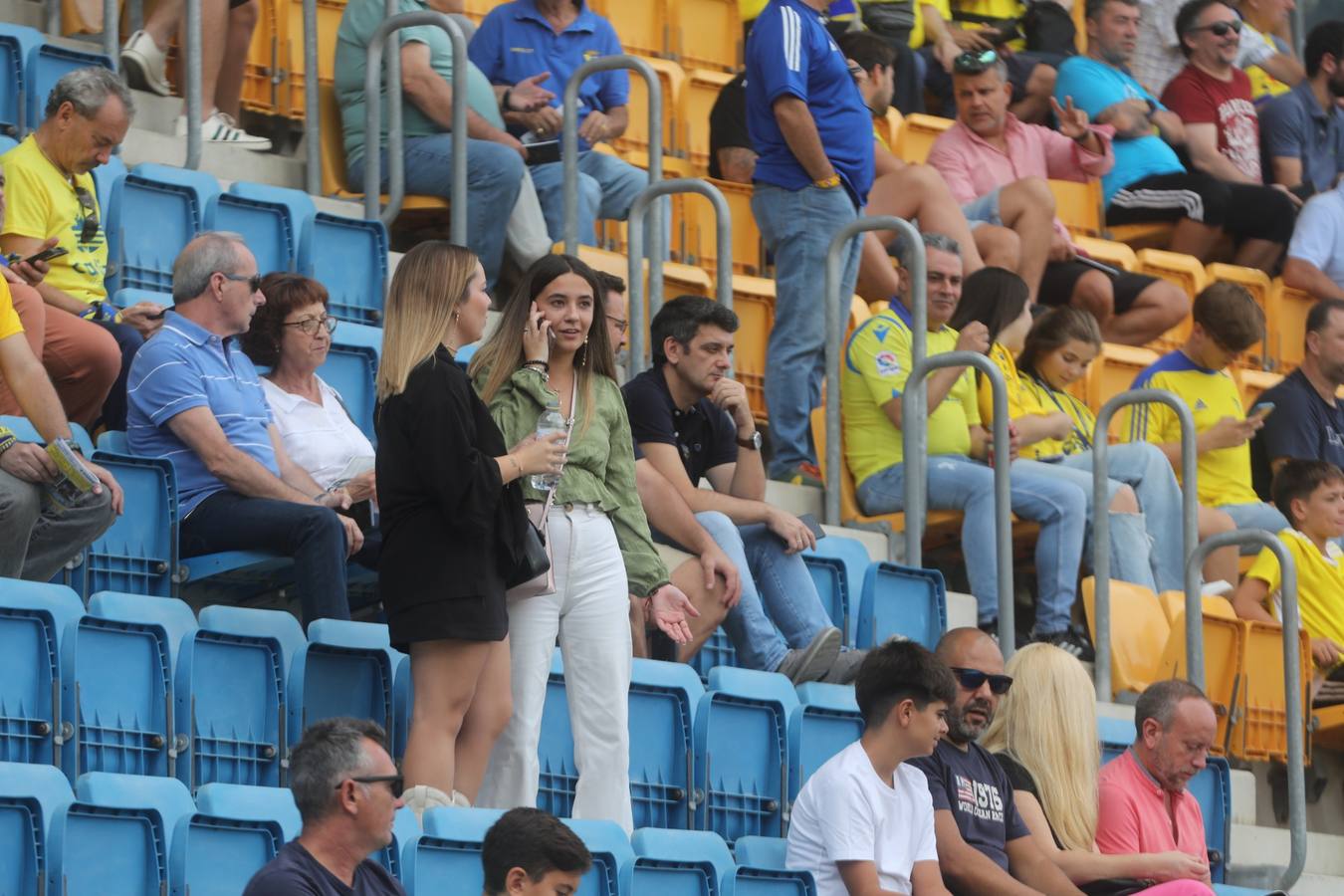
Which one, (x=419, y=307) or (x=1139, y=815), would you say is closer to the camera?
(x=419, y=307)

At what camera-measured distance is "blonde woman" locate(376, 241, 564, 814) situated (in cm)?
511

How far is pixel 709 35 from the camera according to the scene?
410 inches

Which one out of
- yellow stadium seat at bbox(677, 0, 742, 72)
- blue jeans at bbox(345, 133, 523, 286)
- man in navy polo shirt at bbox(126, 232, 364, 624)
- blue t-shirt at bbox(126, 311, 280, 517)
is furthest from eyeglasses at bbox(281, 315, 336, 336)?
yellow stadium seat at bbox(677, 0, 742, 72)

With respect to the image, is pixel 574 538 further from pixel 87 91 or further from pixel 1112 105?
pixel 1112 105

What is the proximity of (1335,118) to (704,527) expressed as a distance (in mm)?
6018

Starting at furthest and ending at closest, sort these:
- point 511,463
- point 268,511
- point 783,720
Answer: point 783,720 < point 268,511 < point 511,463

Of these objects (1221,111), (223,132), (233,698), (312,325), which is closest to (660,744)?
(233,698)

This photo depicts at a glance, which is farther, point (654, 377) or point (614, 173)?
point (614, 173)

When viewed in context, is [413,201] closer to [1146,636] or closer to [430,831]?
[1146,636]

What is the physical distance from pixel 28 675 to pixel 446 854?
93 cm

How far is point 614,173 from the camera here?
8.40 meters

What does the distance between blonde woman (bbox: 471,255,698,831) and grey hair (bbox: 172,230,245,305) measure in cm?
72

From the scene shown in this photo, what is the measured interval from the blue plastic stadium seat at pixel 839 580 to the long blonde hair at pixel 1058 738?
2.85 feet

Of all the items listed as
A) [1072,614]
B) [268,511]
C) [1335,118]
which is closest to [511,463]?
[268,511]
